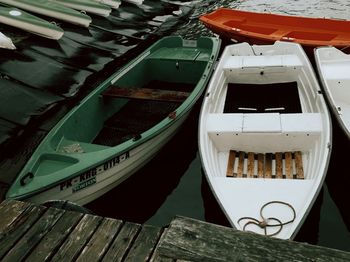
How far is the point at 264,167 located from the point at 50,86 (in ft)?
19.4

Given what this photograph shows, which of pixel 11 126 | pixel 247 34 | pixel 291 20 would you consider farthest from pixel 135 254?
pixel 291 20

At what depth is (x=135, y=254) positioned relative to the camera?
10.5 ft

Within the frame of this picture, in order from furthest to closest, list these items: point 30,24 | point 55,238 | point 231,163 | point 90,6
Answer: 1. point 90,6
2. point 30,24
3. point 231,163
4. point 55,238

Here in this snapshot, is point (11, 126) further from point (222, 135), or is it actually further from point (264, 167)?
point (264, 167)

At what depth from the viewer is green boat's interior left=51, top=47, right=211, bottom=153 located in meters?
6.31

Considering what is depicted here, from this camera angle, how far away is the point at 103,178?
18.9 ft

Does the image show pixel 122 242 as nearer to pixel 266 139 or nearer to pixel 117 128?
pixel 266 139

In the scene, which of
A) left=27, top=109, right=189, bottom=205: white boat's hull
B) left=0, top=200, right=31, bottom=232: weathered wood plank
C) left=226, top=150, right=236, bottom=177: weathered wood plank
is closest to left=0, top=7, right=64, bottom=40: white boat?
left=27, top=109, right=189, bottom=205: white boat's hull

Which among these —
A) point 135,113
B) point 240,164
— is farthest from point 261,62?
point 240,164

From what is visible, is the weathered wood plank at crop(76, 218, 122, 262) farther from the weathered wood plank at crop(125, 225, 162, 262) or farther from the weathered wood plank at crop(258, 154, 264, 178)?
the weathered wood plank at crop(258, 154, 264, 178)

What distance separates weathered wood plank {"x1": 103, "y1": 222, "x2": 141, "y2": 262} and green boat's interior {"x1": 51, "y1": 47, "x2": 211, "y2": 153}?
2.64m

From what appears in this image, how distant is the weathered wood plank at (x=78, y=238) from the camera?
10.6ft

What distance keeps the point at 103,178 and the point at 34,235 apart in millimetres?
2311

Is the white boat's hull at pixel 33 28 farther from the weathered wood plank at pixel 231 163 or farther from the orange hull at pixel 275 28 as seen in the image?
the weathered wood plank at pixel 231 163
